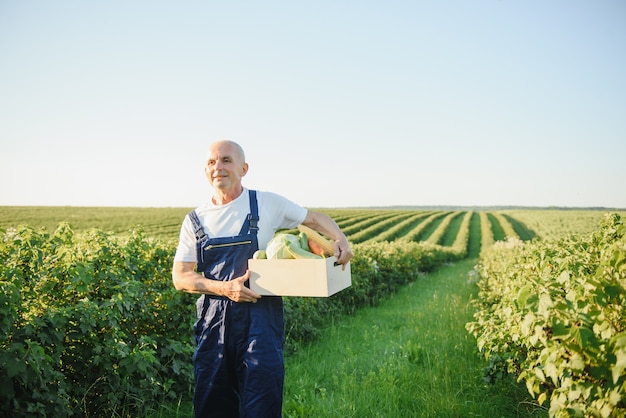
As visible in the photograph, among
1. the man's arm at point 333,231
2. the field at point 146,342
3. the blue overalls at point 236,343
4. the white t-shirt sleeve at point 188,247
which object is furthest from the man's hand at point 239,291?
the field at point 146,342

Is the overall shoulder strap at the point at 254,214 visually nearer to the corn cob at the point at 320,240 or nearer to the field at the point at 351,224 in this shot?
the corn cob at the point at 320,240

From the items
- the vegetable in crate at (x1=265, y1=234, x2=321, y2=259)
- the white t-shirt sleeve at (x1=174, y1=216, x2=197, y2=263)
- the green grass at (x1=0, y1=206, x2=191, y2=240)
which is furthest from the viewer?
the green grass at (x1=0, y1=206, x2=191, y2=240)

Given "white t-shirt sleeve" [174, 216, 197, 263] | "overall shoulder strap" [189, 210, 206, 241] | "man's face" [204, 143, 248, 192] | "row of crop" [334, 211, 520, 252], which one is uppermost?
"man's face" [204, 143, 248, 192]

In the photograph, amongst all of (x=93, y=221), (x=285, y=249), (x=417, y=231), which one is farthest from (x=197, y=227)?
(x=417, y=231)

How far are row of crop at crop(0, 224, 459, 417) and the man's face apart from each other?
144 centimetres

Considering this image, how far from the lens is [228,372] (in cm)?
292

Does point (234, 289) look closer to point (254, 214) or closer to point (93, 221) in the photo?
point (254, 214)

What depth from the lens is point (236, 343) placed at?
2867 millimetres

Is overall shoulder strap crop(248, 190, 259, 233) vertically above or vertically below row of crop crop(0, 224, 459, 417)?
above

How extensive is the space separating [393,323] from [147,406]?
5439 millimetres

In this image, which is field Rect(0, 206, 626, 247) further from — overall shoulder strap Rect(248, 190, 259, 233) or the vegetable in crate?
the vegetable in crate

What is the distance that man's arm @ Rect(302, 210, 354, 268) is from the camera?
9.74 ft

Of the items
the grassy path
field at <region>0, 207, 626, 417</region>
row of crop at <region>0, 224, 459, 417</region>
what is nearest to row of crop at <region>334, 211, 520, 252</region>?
the grassy path

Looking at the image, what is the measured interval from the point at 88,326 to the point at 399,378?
317 cm
